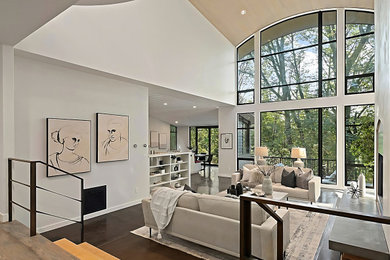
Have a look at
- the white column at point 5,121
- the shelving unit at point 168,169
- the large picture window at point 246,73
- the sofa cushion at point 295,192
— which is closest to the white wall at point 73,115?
the white column at point 5,121

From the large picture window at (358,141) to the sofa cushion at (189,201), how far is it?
5.20 meters

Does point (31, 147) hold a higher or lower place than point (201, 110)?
lower

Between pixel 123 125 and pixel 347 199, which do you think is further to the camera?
pixel 123 125

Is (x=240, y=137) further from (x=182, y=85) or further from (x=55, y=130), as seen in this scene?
(x=55, y=130)

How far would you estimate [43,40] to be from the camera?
3.37 m

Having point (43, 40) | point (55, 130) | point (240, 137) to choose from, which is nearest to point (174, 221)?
point (55, 130)

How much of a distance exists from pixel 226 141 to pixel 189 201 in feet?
20.2

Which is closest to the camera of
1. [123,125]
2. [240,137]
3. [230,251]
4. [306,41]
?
[230,251]

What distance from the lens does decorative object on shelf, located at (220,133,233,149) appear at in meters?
9.08

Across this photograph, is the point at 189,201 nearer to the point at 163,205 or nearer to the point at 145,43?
the point at 163,205

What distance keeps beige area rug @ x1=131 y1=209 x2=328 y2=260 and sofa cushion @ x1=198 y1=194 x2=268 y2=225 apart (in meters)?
0.58

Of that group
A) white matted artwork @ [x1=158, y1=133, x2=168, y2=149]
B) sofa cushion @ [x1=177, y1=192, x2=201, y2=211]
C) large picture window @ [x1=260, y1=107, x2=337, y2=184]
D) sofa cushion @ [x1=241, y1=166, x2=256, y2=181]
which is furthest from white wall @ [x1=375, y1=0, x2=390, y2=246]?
white matted artwork @ [x1=158, y1=133, x2=168, y2=149]

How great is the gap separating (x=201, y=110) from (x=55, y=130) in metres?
7.01

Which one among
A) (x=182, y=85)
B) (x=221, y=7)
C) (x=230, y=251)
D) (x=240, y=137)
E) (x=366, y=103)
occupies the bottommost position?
(x=230, y=251)
